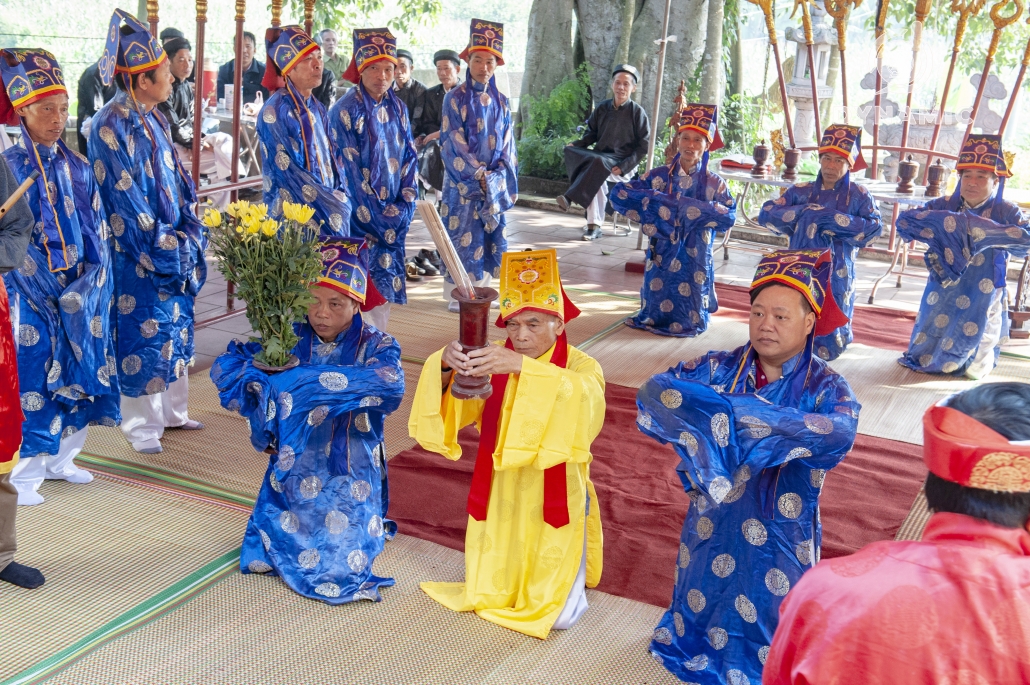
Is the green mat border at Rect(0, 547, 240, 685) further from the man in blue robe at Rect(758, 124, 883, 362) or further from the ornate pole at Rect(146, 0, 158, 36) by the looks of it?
the man in blue robe at Rect(758, 124, 883, 362)

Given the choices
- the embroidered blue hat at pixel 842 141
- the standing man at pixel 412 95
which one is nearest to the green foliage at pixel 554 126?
the standing man at pixel 412 95

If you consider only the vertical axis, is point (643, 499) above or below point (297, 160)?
below

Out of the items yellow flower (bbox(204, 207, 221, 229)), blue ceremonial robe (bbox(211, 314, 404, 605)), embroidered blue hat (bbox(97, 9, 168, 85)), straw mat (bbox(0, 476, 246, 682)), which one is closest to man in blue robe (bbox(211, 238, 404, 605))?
blue ceremonial robe (bbox(211, 314, 404, 605))

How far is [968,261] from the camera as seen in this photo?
5984 mm

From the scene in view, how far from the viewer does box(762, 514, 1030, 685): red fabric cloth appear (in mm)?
1357

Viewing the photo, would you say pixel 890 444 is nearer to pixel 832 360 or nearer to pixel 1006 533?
pixel 832 360

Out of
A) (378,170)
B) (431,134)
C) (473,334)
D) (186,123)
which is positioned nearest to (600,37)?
(431,134)

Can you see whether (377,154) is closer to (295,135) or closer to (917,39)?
(295,135)

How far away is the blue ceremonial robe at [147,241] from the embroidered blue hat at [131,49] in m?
0.12

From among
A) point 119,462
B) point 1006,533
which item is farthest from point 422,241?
point 1006,533

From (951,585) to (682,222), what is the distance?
5.37m

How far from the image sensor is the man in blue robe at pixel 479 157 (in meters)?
6.57

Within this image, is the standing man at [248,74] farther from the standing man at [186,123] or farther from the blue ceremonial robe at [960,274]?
the blue ceremonial robe at [960,274]

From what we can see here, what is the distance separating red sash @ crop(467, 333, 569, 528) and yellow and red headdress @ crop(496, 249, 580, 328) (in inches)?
6.0
